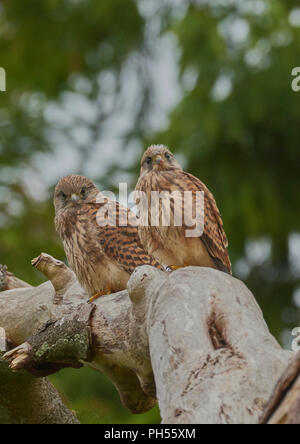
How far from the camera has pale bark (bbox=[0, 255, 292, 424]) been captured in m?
2.44

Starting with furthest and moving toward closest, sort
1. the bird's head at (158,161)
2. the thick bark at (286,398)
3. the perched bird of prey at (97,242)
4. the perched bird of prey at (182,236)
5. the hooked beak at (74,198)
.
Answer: the hooked beak at (74,198) → the bird's head at (158,161) → the perched bird of prey at (97,242) → the perched bird of prey at (182,236) → the thick bark at (286,398)

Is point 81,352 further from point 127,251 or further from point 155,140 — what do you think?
point 155,140

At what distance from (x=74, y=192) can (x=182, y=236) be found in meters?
1.01

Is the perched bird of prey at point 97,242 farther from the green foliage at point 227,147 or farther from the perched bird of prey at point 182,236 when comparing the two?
the green foliage at point 227,147

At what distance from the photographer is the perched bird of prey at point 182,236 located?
394 centimetres

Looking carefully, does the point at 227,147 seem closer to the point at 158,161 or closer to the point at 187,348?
the point at 158,161

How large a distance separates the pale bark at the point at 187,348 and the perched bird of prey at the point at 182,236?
1.49ft

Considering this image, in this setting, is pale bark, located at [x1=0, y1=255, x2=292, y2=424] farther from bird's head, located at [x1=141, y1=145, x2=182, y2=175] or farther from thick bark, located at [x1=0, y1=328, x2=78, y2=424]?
bird's head, located at [x1=141, y1=145, x2=182, y2=175]

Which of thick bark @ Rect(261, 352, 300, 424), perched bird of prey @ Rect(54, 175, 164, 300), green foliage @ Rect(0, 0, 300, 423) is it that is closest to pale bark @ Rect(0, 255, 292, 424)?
thick bark @ Rect(261, 352, 300, 424)

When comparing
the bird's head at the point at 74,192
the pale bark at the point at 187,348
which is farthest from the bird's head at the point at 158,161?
the pale bark at the point at 187,348

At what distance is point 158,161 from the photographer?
172 inches

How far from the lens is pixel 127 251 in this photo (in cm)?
432

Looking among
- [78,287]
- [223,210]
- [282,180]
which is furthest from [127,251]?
[282,180]

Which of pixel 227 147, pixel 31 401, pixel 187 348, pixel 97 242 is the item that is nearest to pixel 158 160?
pixel 97 242
